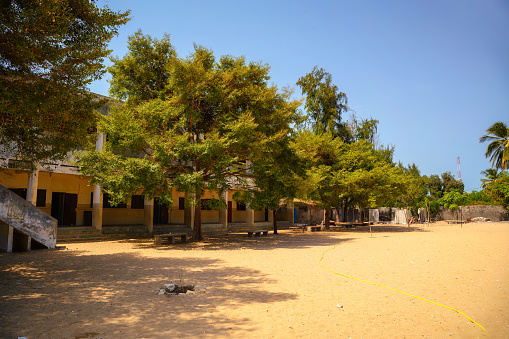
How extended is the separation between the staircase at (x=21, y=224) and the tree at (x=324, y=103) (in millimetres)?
25475

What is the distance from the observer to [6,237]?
13.2 meters

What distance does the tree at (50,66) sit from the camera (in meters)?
7.00

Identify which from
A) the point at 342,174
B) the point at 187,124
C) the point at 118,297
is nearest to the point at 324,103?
the point at 342,174

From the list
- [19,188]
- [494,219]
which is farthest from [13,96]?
[494,219]

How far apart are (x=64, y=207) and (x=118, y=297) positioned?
16825 mm

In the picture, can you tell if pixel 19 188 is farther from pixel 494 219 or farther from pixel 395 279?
pixel 494 219

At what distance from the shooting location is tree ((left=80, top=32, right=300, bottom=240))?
14.7 m

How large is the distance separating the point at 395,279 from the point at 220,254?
282 inches

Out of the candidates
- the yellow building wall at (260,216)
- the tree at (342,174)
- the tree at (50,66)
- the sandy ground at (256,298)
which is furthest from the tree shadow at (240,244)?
the yellow building wall at (260,216)

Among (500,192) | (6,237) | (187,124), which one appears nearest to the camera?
(6,237)

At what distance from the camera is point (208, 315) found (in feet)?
18.4

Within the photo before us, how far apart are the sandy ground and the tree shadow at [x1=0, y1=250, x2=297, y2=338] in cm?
2

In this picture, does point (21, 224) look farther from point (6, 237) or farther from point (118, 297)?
point (118, 297)

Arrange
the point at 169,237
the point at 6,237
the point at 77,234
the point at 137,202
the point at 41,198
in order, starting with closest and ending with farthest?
1. the point at 6,237
2. the point at 169,237
3. the point at 77,234
4. the point at 41,198
5. the point at 137,202
